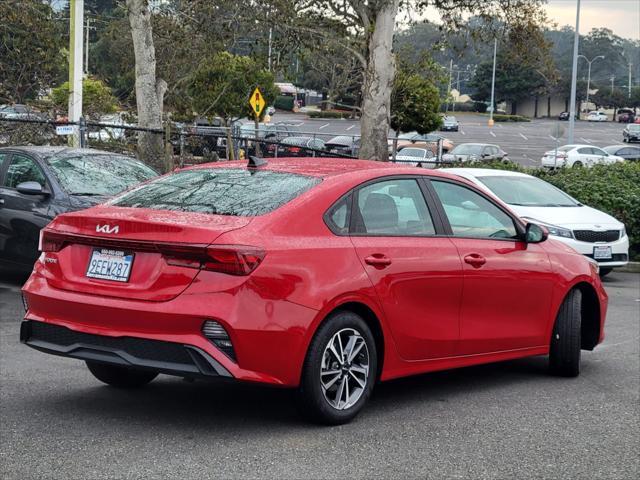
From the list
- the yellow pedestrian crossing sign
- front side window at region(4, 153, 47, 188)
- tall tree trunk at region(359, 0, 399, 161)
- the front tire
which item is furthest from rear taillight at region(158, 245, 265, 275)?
the yellow pedestrian crossing sign

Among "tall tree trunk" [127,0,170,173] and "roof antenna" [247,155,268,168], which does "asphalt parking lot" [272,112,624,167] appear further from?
"roof antenna" [247,155,268,168]

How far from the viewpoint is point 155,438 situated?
580cm

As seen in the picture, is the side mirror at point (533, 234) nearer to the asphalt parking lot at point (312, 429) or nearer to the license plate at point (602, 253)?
the asphalt parking lot at point (312, 429)

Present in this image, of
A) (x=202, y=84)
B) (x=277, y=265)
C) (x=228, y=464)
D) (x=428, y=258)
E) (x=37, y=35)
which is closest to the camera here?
(x=228, y=464)

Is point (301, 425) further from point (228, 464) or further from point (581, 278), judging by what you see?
point (581, 278)

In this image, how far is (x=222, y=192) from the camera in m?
6.44

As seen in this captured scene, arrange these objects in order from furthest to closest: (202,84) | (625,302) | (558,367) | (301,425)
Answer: (202,84) < (625,302) < (558,367) < (301,425)

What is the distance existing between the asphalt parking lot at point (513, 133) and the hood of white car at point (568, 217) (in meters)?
43.3

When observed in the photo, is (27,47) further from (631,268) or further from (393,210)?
(393,210)

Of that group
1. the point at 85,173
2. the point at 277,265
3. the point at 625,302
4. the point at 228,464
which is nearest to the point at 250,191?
the point at 277,265

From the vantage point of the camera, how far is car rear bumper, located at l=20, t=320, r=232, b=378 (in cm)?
562

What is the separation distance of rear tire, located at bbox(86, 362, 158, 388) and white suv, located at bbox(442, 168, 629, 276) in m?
8.37

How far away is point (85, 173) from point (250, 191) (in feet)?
20.2

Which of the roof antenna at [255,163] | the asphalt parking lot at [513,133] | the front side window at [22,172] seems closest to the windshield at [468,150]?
the asphalt parking lot at [513,133]
